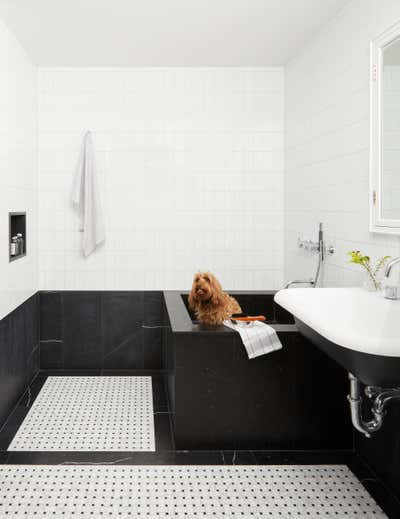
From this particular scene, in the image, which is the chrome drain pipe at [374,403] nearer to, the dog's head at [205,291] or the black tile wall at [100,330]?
the dog's head at [205,291]

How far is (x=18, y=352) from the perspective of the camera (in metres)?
3.93

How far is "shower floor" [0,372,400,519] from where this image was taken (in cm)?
252

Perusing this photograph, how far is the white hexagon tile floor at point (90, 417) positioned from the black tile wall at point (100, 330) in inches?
9.6

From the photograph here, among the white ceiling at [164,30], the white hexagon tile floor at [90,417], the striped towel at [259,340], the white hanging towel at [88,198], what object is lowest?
the white hexagon tile floor at [90,417]

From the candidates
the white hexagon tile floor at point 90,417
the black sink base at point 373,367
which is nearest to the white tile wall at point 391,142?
the black sink base at point 373,367

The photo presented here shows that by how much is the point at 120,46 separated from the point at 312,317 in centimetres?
283

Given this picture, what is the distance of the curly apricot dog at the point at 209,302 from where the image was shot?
322 centimetres

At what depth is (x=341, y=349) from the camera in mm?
1851

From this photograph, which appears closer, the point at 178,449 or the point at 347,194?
the point at 178,449

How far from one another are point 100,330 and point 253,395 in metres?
1.96

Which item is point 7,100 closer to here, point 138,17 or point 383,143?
point 138,17

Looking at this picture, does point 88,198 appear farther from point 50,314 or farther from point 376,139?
point 376,139

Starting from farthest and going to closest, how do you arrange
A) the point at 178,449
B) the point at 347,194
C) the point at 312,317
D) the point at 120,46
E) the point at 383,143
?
1. the point at 120,46
2. the point at 347,194
3. the point at 178,449
4. the point at 383,143
5. the point at 312,317

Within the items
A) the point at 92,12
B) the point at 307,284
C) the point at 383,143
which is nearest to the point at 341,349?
the point at 383,143
